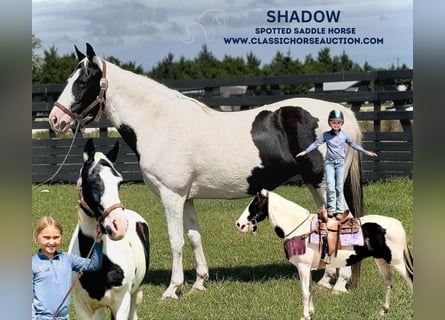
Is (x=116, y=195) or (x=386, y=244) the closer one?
(x=116, y=195)

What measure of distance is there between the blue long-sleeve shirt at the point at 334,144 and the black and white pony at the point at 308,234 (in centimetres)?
39

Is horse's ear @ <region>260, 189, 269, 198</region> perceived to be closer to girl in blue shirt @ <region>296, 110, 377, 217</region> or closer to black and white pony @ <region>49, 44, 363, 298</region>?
black and white pony @ <region>49, 44, 363, 298</region>

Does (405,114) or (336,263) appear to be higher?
(405,114)

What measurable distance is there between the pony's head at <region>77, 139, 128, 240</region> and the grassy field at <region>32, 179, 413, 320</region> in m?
0.70

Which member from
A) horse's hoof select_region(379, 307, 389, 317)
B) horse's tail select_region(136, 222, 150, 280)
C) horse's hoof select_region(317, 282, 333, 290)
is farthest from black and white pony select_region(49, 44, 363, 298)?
horse's hoof select_region(379, 307, 389, 317)

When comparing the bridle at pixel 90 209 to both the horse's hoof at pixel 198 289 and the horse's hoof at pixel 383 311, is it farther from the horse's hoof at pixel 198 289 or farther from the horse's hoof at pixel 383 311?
the horse's hoof at pixel 383 311

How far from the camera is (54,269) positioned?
324 centimetres

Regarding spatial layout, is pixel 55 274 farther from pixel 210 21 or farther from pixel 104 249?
pixel 210 21

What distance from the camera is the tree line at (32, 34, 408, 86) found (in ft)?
13.5

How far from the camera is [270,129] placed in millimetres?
4121

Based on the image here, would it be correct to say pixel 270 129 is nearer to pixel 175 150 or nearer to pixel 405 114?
pixel 175 150
